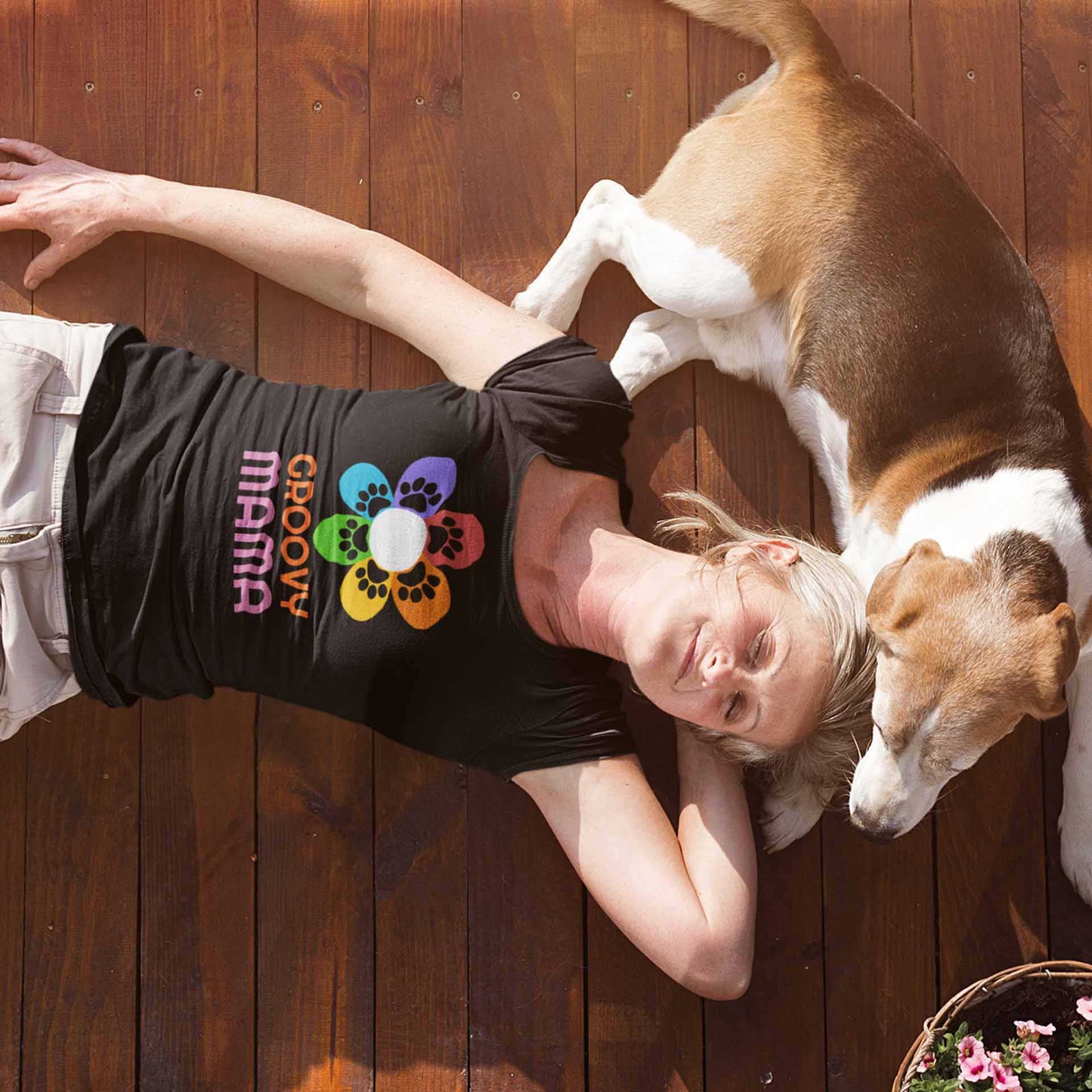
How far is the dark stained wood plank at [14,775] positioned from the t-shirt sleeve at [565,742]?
110 centimetres

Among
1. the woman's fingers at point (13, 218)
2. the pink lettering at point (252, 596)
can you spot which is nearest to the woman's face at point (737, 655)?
the pink lettering at point (252, 596)

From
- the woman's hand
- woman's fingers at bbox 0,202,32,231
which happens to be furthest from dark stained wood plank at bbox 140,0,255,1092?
woman's fingers at bbox 0,202,32,231

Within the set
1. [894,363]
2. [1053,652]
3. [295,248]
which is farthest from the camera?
[295,248]

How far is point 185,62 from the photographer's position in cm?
241

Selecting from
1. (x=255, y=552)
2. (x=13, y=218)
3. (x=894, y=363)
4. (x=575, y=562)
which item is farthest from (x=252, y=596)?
(x=894, y=363)

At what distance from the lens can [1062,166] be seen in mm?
2422

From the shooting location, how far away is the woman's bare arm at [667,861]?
1942mm

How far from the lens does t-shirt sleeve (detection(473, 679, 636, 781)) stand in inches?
79.8

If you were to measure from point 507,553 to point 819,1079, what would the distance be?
1412mm

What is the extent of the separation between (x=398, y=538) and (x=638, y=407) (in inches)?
28.3

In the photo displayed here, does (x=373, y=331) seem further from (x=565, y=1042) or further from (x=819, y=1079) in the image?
(x=819, y=1079)

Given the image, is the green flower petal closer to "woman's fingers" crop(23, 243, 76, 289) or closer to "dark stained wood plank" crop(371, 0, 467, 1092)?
"dark stained wood plank" crop(371, 0, 467, 1092)

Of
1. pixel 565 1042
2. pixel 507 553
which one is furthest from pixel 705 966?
pixel 507 553

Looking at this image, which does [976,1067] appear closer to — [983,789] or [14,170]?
[983,789]
